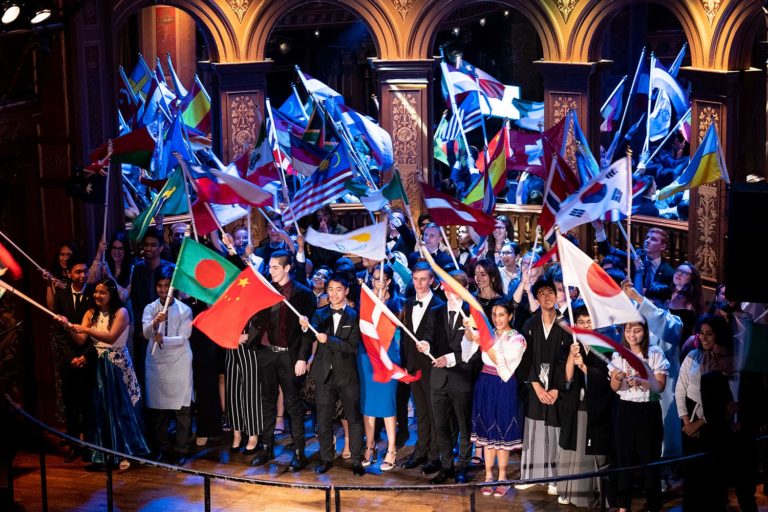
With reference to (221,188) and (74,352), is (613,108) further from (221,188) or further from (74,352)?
(74,352)

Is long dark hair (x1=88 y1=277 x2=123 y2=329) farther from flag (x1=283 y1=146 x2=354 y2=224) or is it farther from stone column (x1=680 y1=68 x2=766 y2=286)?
stone column (x1=680 y1=68 x2=766 y2=286)

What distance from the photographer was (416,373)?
37.3 feet

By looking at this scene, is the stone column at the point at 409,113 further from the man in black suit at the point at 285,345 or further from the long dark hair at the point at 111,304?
the long dark hair at the point at 111,304

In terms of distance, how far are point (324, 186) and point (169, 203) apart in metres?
1.75

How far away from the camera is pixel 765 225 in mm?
8852

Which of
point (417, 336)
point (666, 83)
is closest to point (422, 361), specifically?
point (417, 336)

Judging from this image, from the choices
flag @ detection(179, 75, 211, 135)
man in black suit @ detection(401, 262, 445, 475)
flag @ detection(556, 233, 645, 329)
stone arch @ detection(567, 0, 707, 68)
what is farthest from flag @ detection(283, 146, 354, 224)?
stone arch @ detection(567, 0, 707, 68)

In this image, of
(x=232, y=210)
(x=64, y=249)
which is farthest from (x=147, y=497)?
(x=232, y=210)

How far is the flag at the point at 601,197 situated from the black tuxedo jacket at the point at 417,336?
1.43 metres

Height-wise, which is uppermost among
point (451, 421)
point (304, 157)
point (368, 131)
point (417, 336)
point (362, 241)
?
point (368, 131)

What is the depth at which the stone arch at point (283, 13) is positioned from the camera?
17.3m

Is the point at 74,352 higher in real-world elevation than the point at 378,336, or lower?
lower

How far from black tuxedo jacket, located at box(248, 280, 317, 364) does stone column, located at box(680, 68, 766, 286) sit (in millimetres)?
6110

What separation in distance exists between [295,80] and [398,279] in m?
11.2
